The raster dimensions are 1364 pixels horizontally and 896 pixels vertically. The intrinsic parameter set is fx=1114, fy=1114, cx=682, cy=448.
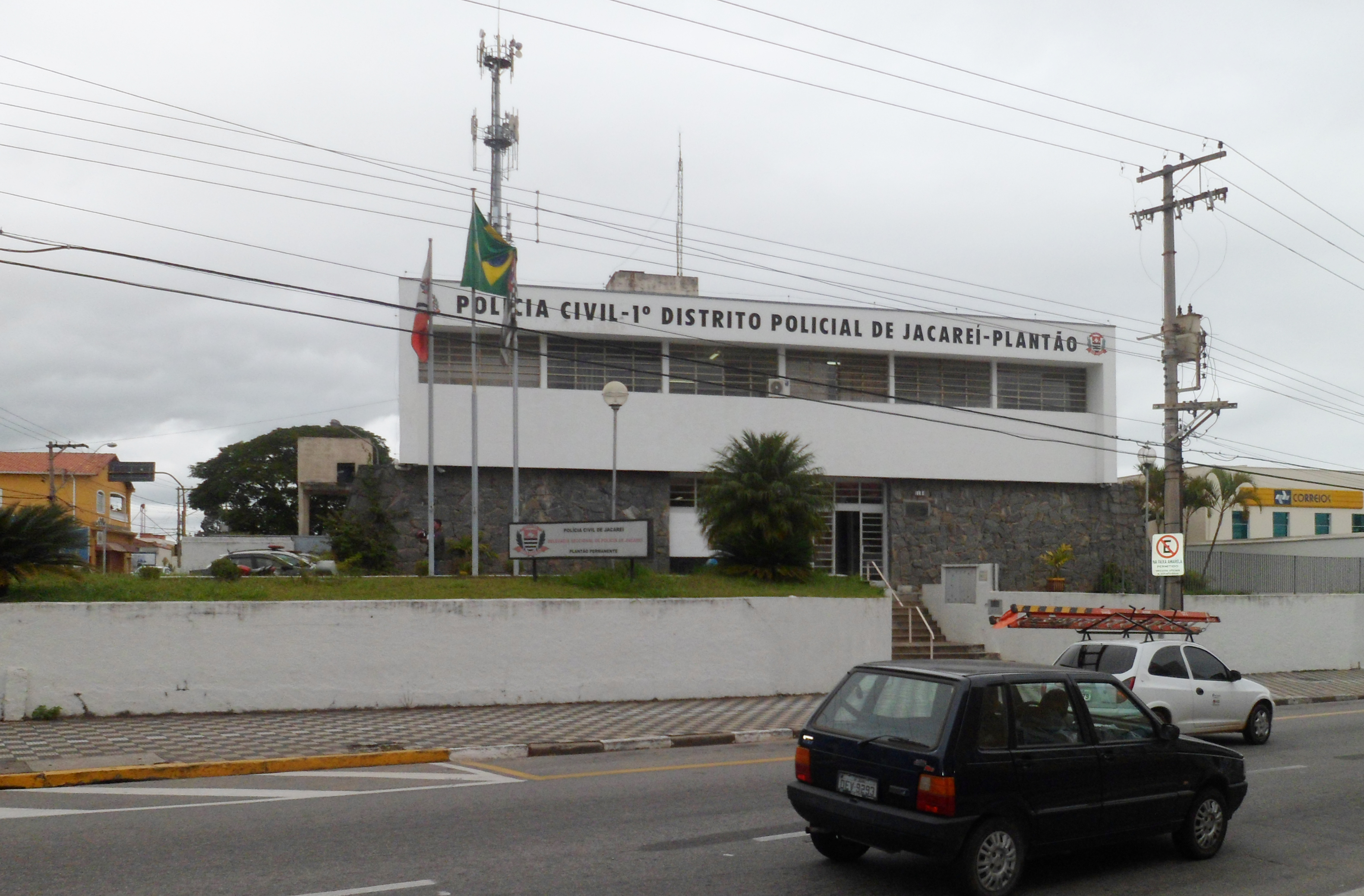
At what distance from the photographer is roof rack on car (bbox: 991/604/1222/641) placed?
14875 mm

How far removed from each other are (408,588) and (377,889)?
1215cm

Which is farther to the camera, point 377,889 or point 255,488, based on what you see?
point 255,488

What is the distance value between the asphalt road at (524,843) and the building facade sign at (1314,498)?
4888 cm

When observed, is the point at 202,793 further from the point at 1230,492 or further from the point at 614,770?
the point at 1230,492

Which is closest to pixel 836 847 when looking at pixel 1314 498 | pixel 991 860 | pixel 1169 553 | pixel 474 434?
pixel 991 860

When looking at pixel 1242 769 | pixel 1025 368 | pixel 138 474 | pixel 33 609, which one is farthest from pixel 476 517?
pixel 138 474

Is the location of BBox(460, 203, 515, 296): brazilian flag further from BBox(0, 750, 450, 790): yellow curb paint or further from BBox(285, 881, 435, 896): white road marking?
BBox(285, 881, 435, 896): white road marking

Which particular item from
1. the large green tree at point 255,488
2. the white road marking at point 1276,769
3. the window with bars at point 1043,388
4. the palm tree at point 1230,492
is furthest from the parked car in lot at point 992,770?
the large green tree at point 255,488

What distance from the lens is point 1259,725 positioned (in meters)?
15.9

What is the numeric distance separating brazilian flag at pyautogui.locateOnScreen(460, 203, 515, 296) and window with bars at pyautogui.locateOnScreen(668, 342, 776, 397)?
7402 mm

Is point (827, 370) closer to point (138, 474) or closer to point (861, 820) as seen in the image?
point (861, 820)

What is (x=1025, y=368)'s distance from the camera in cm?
3341

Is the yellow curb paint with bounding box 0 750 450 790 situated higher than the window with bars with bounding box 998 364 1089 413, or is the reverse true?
the window with bars with bounding box 998 364 1089 413

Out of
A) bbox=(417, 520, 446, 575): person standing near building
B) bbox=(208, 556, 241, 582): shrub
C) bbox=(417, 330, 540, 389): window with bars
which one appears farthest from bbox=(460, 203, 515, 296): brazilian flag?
bbox=(208, 556, 241, 582): shrub
